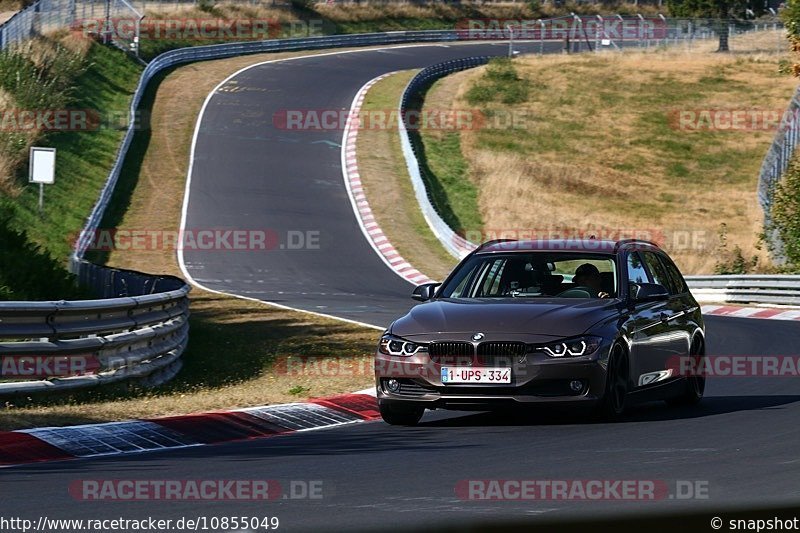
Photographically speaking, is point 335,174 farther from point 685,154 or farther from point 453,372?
point 453,372

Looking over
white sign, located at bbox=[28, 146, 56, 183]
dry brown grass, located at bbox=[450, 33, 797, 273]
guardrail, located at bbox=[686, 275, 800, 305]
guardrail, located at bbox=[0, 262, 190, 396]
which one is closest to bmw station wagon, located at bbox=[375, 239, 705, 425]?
guardrail, located at bbox=[0, 262, 190, 396]

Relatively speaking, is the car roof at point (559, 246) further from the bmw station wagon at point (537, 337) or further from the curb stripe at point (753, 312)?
the curb stripe at point (753, 312)

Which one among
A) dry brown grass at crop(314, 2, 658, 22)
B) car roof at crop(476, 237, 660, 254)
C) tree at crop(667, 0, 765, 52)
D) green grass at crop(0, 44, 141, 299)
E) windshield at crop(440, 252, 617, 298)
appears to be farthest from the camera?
tree at crop(667, 0, 765, 52)

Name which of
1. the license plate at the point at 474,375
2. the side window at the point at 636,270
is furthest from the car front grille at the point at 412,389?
the side window at the point at 636,270

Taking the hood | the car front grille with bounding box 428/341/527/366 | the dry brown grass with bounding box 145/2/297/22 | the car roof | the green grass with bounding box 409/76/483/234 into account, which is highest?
the dry brown grass with bounding box 145/2/297/22

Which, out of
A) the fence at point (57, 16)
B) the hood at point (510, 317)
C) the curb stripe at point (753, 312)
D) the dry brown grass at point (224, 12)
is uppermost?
the dry brown grass at point (224, 12)

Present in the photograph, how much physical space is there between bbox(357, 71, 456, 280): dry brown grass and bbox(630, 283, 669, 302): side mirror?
71.9 feet

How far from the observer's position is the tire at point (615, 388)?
11.1 metres

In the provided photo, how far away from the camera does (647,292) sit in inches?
464

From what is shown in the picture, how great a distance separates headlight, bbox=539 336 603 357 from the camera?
10.8 metres

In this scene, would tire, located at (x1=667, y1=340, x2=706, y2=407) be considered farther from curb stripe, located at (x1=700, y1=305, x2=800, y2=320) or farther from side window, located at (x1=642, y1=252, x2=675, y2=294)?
curb stripe, located at (x1=700, y1=305, x2=800, y2=320)

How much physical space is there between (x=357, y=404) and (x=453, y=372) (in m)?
2.30

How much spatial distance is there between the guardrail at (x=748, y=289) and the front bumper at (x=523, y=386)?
19.5 meters

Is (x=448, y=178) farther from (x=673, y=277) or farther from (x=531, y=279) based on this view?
(x=531, y=279)
